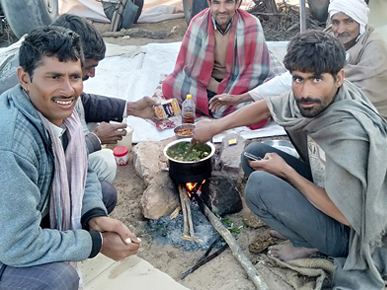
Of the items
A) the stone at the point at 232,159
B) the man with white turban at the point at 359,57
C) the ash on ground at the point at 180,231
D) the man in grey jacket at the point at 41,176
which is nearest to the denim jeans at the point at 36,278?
the man in grey jacket at the point at 41,176

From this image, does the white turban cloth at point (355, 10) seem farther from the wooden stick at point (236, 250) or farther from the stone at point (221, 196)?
the wooden stick at point (236, 250)

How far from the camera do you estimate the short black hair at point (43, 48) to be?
1.70 meters

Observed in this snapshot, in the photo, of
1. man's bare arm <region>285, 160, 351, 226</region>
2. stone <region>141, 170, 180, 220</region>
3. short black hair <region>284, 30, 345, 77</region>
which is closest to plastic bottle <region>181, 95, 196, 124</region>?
stone <region>141, 170, 180, 220</region>

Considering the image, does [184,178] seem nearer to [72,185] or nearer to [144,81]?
[72,185]

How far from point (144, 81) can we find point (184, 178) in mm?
2630

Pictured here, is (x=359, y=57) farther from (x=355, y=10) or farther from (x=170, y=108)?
(x=170, y=108)

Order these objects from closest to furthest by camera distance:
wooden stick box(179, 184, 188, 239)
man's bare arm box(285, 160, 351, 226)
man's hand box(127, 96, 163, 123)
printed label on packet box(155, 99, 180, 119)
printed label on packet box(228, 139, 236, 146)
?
man's bare arm box(285, 160, 351, 226)
wooden stick box(179, 184, 188, 239)
man's hand box(127, 96, 163, 123)
printed label on packet box(228, 139, 236, 146)
printed label on packet box(155, 99, 180, 119)

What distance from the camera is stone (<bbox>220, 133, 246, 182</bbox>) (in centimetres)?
328

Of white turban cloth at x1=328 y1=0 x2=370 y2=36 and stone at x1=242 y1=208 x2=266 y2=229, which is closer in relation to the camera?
stone at x1=242 y1=208 x2=266 y2=229

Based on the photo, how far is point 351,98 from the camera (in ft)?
6.81

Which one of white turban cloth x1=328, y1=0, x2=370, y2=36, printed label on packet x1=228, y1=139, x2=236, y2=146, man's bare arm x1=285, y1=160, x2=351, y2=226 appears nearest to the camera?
man's bare arm x1=285, y1=160, x2=351, y2=226

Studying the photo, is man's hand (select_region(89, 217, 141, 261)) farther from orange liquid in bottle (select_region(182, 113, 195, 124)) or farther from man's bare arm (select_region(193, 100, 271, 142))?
orange liquid in bottle (select_region(182, 113, 195, 124))

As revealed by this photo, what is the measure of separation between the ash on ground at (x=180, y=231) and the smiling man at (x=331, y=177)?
0.51 meters

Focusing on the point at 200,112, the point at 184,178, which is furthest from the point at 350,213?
the point at 200,112
